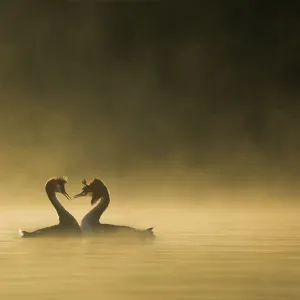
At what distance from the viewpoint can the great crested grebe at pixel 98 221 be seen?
1271cm

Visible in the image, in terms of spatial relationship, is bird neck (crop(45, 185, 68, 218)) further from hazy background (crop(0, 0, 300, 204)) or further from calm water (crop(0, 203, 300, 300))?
hazy background (crop(0, 0, 300, 204))

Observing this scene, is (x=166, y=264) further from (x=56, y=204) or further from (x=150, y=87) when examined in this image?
(x=150, y=87)

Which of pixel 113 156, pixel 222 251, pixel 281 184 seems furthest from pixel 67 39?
pixel 222 251

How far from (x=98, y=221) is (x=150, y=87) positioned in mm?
33034

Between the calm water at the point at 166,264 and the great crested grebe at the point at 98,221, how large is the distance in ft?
0.70

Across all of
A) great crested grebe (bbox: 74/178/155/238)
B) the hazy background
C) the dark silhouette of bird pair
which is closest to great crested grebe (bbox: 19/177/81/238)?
the dark silhouette of bird pair

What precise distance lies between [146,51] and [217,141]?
8758 millimetres

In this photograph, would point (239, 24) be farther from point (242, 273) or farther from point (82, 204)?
point (242, 273)

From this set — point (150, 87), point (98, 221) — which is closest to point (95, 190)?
point (98, 221)

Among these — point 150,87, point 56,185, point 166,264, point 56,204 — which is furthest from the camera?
point 150,87

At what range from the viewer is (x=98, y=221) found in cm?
1352

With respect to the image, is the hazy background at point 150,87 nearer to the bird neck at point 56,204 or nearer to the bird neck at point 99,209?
the bird neck at point 56,204

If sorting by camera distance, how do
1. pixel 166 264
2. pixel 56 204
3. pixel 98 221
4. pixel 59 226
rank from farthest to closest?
pixel 56 204, pixel 98 221, pixel 59 226, pixel 166 264

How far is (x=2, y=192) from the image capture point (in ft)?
84.0
